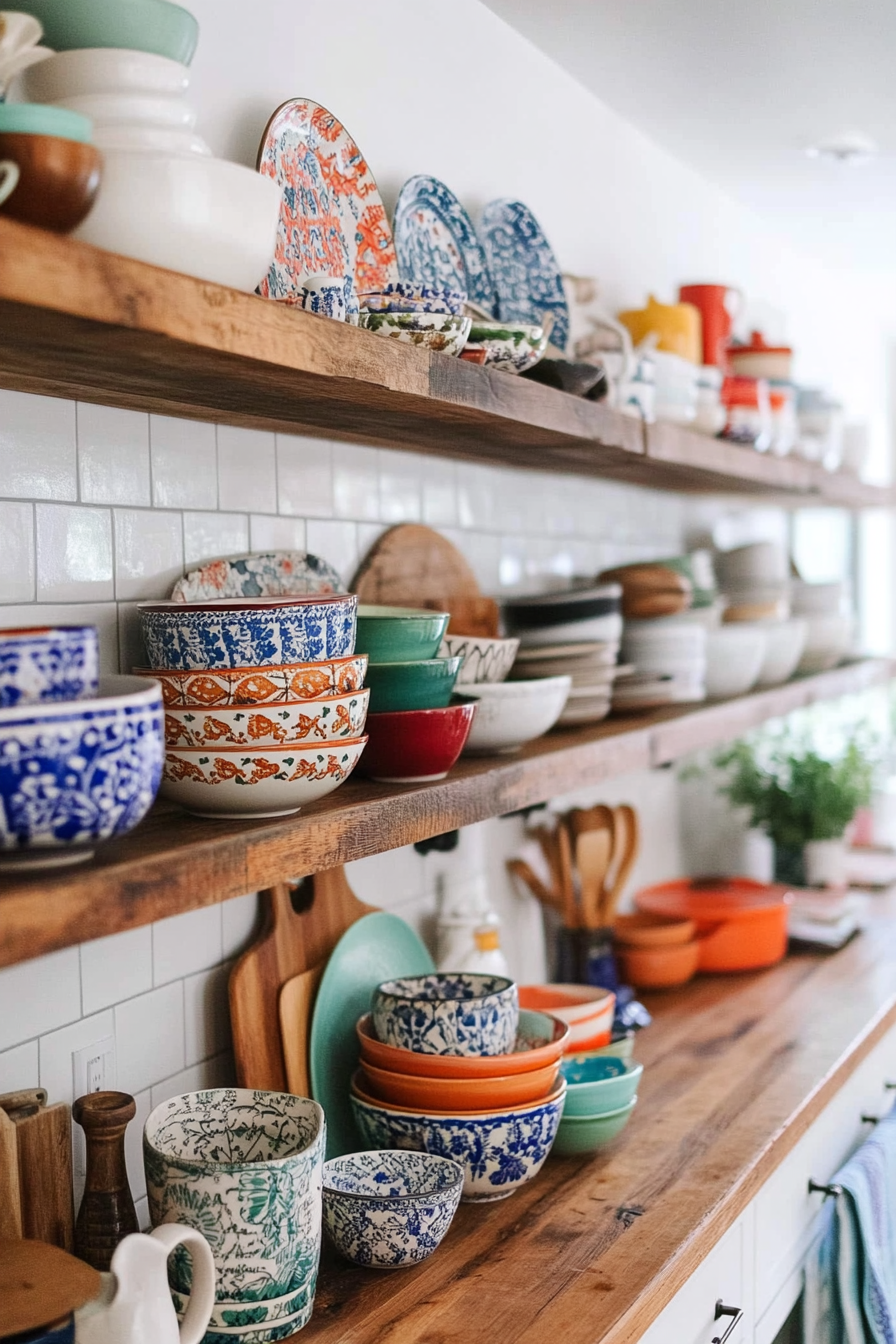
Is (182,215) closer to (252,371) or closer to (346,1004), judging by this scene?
(252,371)

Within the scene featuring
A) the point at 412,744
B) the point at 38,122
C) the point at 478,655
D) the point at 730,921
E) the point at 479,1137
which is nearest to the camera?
the point at 38,122

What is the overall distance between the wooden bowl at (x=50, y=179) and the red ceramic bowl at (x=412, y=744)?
591 mm

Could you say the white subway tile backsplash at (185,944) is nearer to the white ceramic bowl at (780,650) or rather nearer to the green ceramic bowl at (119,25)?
the green ceramic bowl at (119,25)

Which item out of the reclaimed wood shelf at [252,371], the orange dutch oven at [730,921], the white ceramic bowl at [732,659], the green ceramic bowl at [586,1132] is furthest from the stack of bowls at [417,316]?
the orange dutch oven at [730,921]

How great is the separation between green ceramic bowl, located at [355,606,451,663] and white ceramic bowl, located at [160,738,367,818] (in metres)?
0.24

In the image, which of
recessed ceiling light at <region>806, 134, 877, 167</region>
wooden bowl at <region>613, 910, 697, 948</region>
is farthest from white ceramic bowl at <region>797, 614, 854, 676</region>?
recessed ceiling light at <region>806, 134, 877, 167</region>

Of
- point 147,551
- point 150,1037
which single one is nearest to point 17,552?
point 147,551

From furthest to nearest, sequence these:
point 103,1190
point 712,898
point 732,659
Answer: point 712,898 → point 732,659 → point 103,1190

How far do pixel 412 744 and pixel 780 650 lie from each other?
1351 mm

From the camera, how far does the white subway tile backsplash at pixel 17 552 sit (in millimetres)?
1113

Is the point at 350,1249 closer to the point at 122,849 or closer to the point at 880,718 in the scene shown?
the point at 122,849

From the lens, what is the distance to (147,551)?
4.19 feet

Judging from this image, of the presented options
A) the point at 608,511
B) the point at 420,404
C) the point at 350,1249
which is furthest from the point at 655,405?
the point at 350,1249

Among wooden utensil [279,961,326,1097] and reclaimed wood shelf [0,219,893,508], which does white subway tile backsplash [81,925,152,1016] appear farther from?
reclaimed wood shelf [0,219,893,508]
